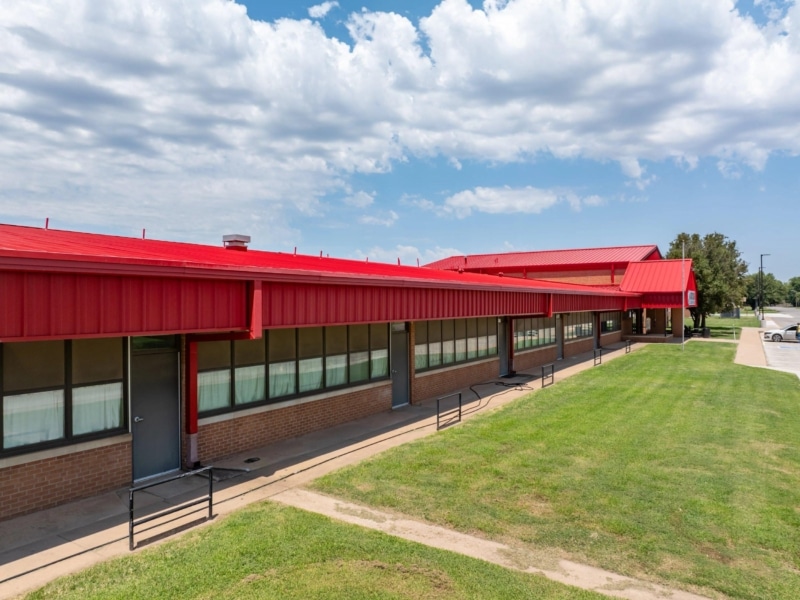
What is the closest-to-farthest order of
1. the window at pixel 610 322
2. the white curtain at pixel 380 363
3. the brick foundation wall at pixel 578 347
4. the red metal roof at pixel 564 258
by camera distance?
the white curtain at pixel 380 363, the brick foundation wall at pixel 578 347, the window at pixel 610 322, the red metal roof at pixel 564 258

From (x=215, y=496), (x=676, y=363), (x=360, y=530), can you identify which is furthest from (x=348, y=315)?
(x=676, y=363)

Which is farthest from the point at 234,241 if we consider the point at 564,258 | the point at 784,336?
Answer: the point at 784,336

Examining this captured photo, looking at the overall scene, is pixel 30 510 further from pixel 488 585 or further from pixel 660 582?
pixel 660 582

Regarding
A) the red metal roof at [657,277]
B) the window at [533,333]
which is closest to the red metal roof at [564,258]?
the red metal roof at [657,277]

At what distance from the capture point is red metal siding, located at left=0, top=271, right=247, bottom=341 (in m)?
7.15

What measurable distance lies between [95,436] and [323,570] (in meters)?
4.93

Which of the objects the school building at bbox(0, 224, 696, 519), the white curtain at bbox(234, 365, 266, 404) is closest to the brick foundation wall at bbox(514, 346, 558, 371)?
the school building at bbox(0, 224, 696, 519)

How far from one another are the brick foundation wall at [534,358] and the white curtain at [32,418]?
19.0m

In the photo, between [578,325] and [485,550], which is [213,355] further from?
[578,325]

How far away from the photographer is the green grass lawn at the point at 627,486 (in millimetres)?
7230

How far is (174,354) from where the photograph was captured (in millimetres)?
10633

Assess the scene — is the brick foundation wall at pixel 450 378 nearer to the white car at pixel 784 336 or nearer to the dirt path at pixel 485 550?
the dirt path at pixel 485 550

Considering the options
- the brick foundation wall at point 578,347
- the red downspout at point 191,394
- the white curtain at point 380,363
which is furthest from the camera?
the brick foundation wall at point 578,347

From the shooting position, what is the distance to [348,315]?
12.6 meters
